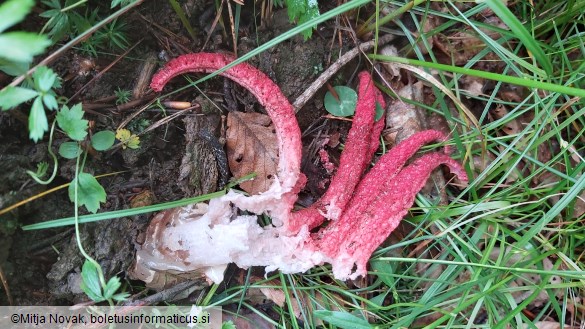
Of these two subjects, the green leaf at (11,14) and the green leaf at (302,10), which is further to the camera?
the green leaf at (302,10)

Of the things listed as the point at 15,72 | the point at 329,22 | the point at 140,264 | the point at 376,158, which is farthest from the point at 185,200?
the point at 329,22

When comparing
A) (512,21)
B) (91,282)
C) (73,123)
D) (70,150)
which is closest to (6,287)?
(91,282)

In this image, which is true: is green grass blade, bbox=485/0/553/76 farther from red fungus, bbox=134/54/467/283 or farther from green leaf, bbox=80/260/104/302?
green leaf, bbox=80/260/104/302

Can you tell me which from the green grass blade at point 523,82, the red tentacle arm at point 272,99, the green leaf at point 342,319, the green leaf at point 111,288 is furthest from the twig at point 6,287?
the green grass blade at point 523,82

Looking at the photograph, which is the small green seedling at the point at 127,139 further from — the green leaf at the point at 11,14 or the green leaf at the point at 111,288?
the green leaf at the point at 11,14

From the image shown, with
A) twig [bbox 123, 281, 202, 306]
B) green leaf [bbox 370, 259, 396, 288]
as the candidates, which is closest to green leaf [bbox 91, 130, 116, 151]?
twig [bbox 123, 281, 202, 306]

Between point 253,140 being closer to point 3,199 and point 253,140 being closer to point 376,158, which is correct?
point 376,158

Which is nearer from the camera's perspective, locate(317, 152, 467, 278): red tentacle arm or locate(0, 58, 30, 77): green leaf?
locate(0, 58, 30, 77): green leaf
